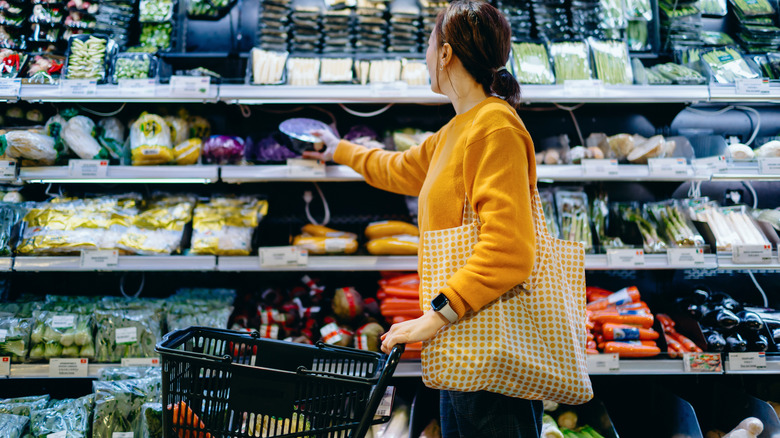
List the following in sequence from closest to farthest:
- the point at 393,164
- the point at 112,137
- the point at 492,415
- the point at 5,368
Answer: the point at 492,415 → the point at 393,164 → the point at 5,368 → the point at 112,137

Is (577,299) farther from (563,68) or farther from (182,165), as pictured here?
(182,165)

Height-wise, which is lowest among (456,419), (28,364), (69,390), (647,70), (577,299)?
(69,390)

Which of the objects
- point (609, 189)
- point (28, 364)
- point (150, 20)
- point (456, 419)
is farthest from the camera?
point (609, 189)

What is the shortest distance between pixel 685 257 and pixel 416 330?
1.71m

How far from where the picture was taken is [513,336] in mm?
1164

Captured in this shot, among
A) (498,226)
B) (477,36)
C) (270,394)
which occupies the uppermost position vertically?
(477,36)

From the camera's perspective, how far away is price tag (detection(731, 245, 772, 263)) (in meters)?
2.25

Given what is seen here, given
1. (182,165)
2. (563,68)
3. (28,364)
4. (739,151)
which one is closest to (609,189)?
(739,151)

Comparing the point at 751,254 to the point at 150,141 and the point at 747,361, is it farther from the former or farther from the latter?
the point at 150,141

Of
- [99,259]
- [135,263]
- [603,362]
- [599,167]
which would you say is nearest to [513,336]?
[603,362]

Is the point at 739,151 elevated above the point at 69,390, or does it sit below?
above

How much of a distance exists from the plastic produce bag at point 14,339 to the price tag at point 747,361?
309 cm

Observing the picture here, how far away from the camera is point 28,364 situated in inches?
84.4

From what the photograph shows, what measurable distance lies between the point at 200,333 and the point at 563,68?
1977 mm
